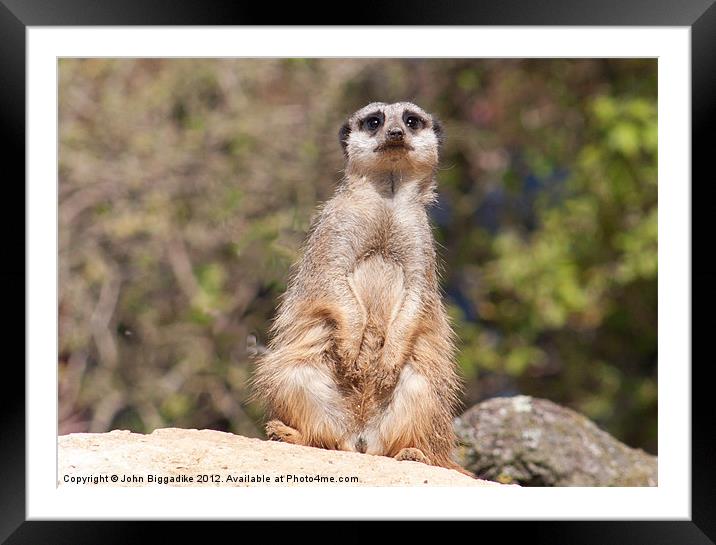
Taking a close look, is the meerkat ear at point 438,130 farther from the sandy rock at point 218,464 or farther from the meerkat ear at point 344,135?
the sandy rock at point 218,464

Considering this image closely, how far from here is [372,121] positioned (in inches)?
177

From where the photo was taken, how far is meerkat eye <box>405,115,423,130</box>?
4.50 meters

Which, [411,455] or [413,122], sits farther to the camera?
[413,122]

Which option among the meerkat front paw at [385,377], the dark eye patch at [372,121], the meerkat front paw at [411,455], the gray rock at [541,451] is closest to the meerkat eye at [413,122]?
the dark eye patch at [372,121]

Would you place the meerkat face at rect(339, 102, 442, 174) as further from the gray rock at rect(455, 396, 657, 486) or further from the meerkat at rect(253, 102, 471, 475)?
the gray rock at rect(455, 396, 657, 486)

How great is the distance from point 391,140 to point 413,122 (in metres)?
0.21

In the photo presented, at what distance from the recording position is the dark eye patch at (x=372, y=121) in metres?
4.49

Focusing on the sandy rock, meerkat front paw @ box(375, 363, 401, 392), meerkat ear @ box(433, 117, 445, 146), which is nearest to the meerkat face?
meerkat ear @ box(433, 117, 445, 146)

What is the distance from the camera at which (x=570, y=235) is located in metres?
7.84

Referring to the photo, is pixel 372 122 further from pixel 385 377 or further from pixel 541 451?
pixel 541 451

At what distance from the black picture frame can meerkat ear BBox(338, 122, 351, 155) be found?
143 cm
